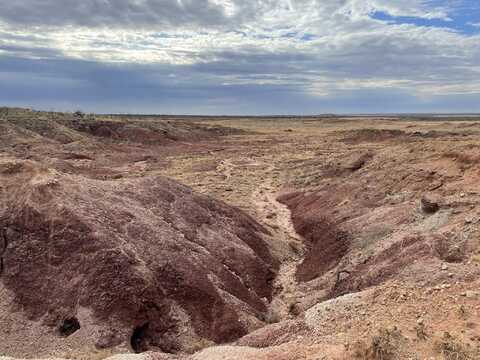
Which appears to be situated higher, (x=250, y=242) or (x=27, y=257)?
(x=27, y=257)

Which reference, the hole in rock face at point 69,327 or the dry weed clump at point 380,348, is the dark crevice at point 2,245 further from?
the dry weed clump at point 380,348

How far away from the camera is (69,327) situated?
13008 mm

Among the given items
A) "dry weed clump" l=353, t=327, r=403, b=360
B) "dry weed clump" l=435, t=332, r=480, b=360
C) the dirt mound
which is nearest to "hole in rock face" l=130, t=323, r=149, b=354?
the dirt mound

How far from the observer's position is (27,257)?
14.8 m

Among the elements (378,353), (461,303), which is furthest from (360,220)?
(378,353)

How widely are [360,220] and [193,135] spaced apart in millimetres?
78854

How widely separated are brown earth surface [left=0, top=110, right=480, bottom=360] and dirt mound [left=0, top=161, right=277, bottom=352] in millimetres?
45

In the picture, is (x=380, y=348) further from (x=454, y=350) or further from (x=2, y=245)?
(x=2, y=245)

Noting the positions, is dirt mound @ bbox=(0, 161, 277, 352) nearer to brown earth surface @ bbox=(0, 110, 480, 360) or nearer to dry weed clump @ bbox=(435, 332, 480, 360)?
brown earth surface @ bbox=(0, 110, 480, 360)

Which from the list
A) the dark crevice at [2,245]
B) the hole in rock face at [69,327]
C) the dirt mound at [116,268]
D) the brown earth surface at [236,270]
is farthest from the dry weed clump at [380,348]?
the dark crevice at [2,245]

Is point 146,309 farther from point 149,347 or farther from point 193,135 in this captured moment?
point 193,135

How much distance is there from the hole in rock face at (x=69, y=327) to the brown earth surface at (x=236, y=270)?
0.12 feet

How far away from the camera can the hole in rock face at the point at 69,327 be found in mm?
12844

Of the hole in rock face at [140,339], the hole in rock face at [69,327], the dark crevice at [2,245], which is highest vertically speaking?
the dark crevice at [2,245]
